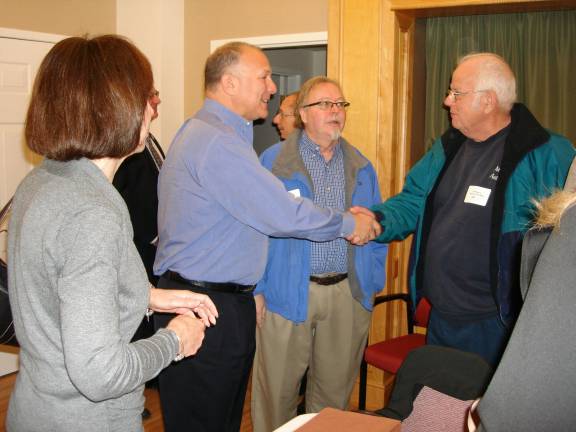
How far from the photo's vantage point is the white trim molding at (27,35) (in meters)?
4.16

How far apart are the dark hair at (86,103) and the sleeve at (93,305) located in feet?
0.58

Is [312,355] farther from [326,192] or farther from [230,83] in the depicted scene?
[230,83]

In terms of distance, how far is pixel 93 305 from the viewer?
1.16 meters

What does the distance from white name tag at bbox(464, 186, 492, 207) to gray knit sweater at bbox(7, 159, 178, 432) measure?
1.74 metres

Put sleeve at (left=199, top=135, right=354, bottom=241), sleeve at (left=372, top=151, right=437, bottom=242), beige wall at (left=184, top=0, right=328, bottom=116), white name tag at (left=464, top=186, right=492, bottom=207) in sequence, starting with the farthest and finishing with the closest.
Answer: beige wall at (left=184, top=0, right=328, bottom=116) → sleeve at (left=372, top=151, right=437, bottom=242) → white name tag at (left=464, top=186, right=492, bottom=207) → sleeve at (left=199, top=135, right=354, bottom=241)

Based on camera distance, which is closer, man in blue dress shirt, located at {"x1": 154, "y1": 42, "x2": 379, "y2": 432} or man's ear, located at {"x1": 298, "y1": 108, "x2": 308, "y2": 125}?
man in blue dress shirt, located at {"x1": 154, "y1": 42, "x2": 379, "y2": 432}

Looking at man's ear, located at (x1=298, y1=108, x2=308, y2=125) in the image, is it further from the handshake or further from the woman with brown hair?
the woman with brown hair

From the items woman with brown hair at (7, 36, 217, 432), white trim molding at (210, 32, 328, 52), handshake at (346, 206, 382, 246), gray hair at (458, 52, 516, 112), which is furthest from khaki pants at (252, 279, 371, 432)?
white trim molding at (210, 32, 328, 52)

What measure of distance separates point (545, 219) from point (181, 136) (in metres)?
1.73

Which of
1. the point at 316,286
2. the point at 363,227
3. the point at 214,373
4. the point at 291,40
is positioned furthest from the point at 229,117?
the point at 291,40

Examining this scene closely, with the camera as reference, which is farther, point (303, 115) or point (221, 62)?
point (303, 115)

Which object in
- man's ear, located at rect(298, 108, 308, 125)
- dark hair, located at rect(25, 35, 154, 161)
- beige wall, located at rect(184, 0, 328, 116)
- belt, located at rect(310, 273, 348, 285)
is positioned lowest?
belt, located at rect(310, 273, 348, 285)

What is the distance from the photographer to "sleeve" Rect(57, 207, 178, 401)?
116 centimetres

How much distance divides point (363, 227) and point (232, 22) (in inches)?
98.3
